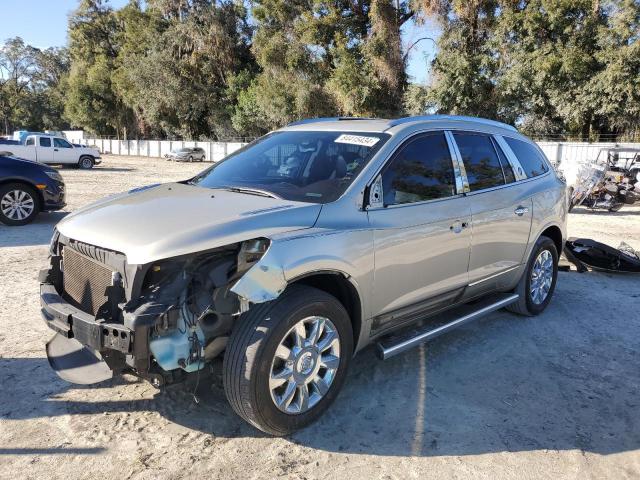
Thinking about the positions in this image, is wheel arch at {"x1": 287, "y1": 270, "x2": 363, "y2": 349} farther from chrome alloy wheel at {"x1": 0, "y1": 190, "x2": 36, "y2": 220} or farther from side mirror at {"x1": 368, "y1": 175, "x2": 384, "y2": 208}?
chrome alloy wheel at {"x1": 0, "y1": 190, "x2": 36, "y2": 220}

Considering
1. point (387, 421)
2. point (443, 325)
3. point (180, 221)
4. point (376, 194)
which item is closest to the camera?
point (180, 221)

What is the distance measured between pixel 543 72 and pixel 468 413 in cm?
2670

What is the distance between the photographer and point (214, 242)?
9.36 feet

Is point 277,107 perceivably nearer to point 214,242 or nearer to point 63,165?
point 63,165

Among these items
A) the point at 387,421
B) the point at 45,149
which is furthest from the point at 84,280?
the point at 45,149

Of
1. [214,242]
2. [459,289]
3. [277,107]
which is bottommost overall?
[459,289]

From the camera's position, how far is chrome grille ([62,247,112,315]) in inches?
120

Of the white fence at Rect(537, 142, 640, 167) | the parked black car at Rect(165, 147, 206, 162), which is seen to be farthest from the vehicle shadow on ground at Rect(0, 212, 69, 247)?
the parked black car at Rect(165, 147, 206, 162)

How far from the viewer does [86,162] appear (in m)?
28.6

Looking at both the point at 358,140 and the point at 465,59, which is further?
the point at 465,59

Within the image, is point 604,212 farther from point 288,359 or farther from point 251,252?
point 251,252

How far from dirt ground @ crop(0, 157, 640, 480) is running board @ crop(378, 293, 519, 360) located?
31 centimetres

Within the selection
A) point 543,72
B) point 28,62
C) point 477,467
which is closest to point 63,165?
point 543,72

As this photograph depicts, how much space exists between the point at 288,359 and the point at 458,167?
85.1 inches
